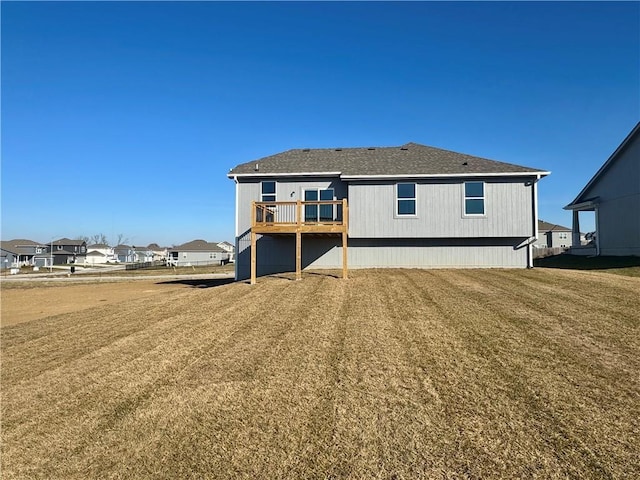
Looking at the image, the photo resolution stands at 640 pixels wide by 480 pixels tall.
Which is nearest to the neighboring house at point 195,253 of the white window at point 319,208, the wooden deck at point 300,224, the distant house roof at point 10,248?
the distant house roof at point 10,248

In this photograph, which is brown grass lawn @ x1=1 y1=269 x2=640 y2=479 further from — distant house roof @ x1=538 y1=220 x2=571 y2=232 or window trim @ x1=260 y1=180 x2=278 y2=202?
distant house roof @ x1=538 y1=220 x2=571 y2=232

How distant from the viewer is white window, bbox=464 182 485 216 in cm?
1510

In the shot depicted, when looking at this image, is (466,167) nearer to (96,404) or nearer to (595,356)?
(595,356)

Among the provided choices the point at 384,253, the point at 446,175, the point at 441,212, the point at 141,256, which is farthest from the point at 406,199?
the point at 141,256

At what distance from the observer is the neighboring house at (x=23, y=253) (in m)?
72.2

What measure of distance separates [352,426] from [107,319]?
7.02 meters

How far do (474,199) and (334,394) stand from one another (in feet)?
41.7

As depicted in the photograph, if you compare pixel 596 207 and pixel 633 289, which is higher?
pixel 596 207

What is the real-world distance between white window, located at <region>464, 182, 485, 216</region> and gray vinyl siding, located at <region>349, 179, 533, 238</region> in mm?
159

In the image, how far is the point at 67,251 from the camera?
289 ft

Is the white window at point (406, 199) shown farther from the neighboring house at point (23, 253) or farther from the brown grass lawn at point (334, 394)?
the neighboring house at point (23, 253)

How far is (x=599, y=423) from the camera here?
371 centimetres

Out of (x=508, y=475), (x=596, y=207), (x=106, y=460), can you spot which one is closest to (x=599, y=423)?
(x=508, y=475)

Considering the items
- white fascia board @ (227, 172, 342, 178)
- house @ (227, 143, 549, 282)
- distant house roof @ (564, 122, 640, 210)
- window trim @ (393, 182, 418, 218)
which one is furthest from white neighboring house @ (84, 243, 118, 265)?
distant house roof @ (564, 122, 640, 210)
